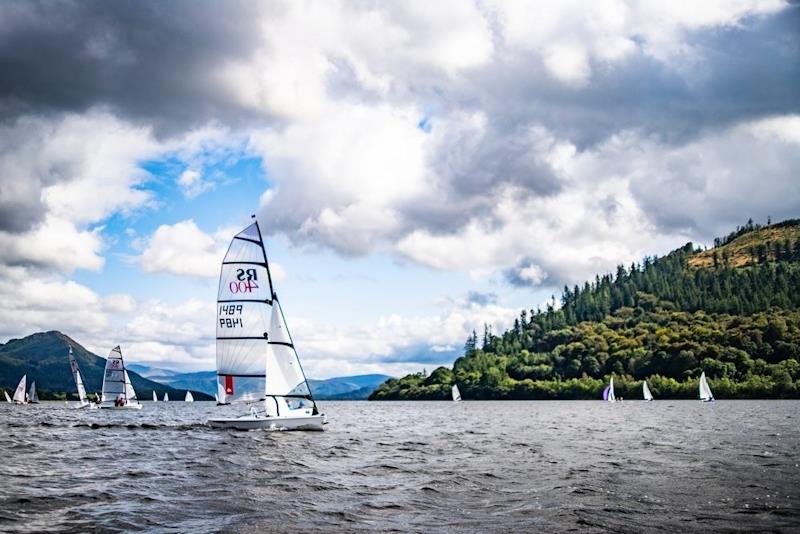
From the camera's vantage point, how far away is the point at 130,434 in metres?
62.2

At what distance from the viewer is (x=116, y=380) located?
14275 cm

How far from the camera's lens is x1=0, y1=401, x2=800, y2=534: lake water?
21234 millimetres

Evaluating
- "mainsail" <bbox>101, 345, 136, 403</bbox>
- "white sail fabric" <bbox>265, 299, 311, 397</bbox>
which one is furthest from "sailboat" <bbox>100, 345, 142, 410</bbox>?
"white sail fabric" <bbox>265, 299, 311, 397</bbox>

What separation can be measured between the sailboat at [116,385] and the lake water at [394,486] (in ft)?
302

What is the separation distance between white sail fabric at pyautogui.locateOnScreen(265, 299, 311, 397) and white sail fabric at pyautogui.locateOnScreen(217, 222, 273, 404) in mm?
1975

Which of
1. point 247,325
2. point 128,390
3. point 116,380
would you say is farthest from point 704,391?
point 247,325

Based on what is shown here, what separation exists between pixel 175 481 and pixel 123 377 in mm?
123273

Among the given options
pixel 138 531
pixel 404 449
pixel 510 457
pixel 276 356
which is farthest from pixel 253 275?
pixel 138 531

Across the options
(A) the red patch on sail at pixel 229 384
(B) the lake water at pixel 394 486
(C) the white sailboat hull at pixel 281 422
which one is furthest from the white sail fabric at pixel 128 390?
(B) the lake water at pixel 394 486

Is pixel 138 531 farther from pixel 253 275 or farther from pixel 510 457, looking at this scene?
pixel 253 275

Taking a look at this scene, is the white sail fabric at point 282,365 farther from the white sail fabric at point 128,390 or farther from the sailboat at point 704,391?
the sailboat at point 704,391

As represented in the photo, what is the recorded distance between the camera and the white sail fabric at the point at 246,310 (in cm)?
6244

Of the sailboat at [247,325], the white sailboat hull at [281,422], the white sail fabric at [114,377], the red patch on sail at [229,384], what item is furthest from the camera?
the white sail fabric at [114,377]

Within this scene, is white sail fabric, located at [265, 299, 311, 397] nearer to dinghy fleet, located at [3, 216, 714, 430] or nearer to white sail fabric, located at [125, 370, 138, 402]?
dinghy fleet, located at [3, 216, 714, 430]
